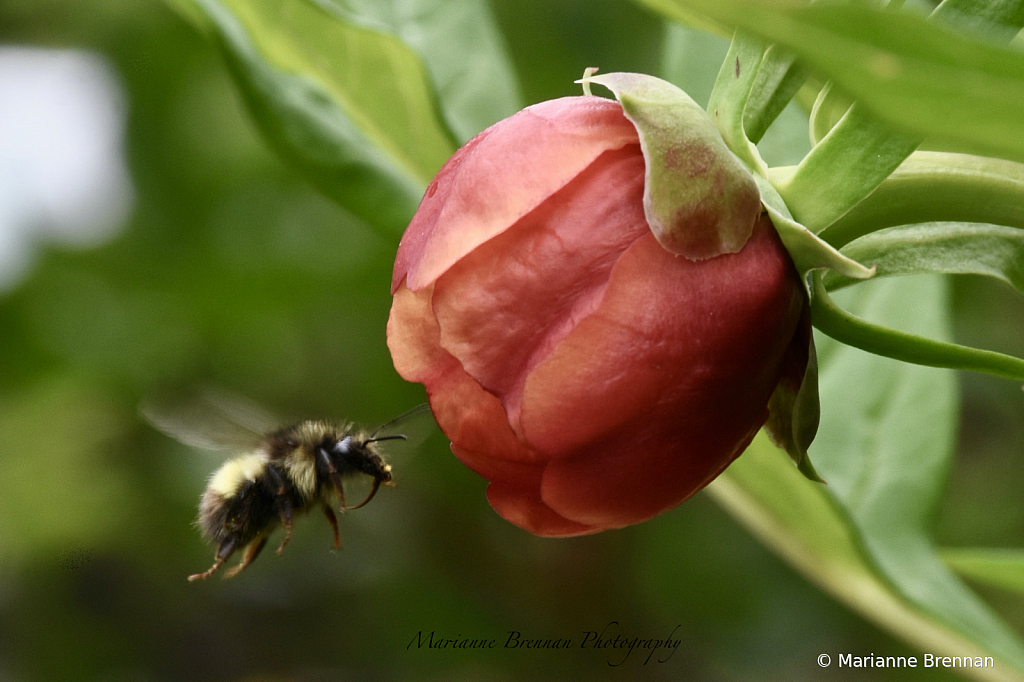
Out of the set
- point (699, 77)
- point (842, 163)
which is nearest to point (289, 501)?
point (699, 77)

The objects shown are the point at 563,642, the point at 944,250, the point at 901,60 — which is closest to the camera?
the point at 901,60

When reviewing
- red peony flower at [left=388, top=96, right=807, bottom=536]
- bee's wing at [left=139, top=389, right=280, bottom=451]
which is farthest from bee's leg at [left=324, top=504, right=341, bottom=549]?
red peony flower at [left=388, top=96, right=807, bottom=536]

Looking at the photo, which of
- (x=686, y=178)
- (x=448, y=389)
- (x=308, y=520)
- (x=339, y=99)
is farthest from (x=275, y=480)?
(x=308, y=520)

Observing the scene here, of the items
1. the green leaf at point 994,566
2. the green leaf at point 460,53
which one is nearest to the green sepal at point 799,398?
the green leaf at point 994,566

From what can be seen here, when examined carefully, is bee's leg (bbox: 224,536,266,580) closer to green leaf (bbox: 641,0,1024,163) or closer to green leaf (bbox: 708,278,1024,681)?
green leaf (bbox: 708,278,1024,681)

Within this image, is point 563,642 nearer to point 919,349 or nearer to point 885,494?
A: point 885,494

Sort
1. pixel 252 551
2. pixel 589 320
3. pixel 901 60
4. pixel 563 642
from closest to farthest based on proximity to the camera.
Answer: pixel 901 60 < pixel 589 320 < pixel 252 551 < pixel 563 642

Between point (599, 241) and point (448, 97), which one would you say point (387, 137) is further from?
point (599, 241)
